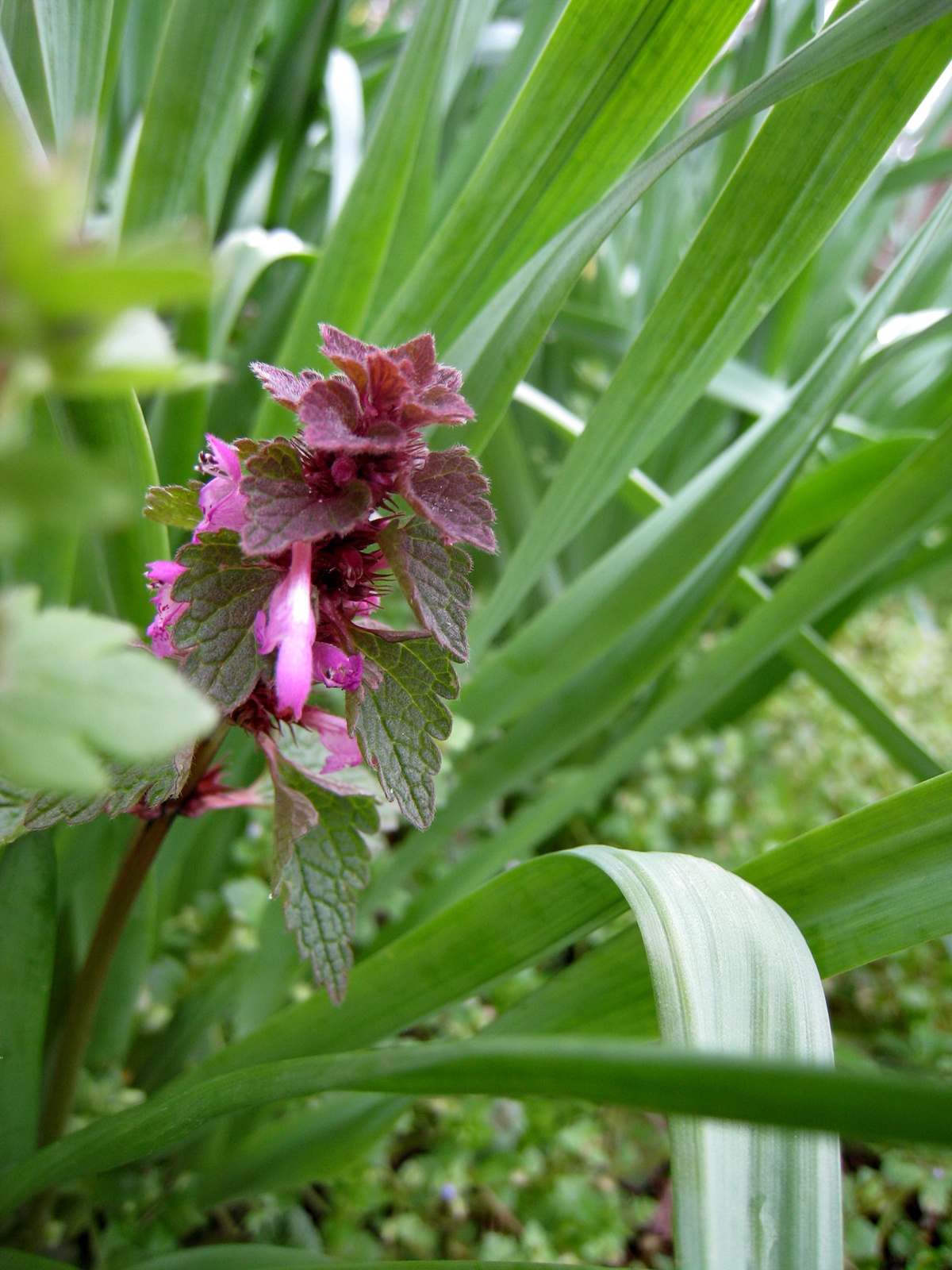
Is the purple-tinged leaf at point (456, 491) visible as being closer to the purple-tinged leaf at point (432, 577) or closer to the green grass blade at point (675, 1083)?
the purple-tinged leaf at point (432, 577)

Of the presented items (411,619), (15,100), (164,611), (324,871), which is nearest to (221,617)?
(164,611)

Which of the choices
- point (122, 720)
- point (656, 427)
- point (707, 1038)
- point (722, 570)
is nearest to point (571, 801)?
point (722, 570)

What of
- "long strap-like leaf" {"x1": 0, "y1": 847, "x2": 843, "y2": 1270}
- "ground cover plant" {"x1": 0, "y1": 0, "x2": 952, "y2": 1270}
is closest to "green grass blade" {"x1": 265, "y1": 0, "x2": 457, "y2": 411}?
"ground cover plant" {"x1": 0, "y1": 0, "x2": 952, "y2": 1270}

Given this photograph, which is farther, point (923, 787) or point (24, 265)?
point (923, 787)

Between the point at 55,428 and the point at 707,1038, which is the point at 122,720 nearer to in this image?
the point at 707,1038

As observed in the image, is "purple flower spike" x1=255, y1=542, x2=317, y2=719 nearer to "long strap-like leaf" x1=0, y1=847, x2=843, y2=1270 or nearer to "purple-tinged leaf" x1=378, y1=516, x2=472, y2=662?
"purple-tinged leaf" x1=378, y1=516, x2=472, y2=662

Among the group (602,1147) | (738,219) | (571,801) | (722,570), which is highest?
(738,219)

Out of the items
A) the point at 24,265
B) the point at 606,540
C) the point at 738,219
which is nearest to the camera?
the point at 24,265
